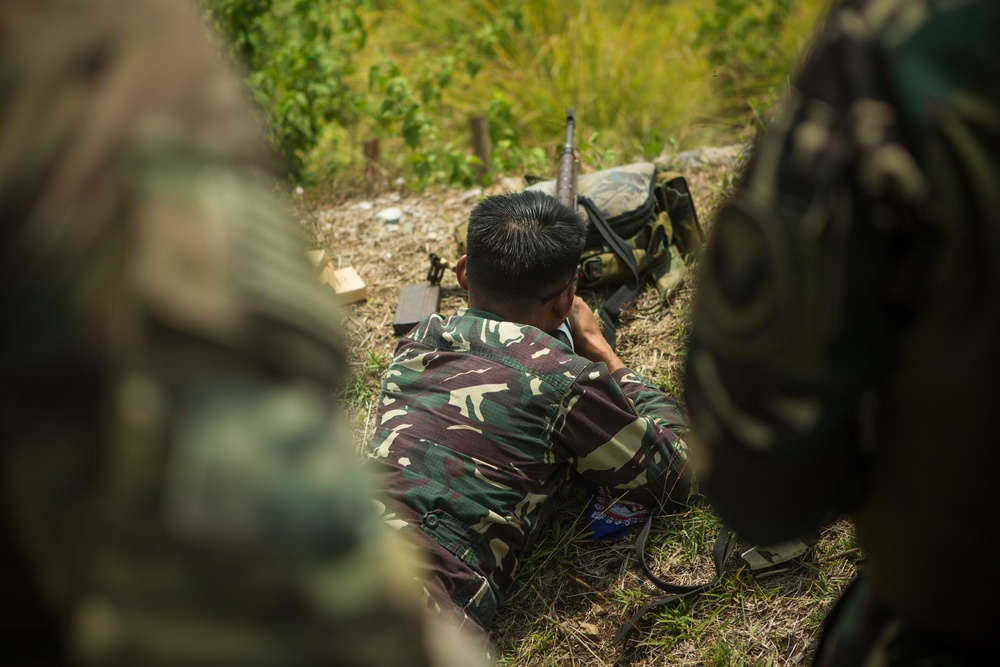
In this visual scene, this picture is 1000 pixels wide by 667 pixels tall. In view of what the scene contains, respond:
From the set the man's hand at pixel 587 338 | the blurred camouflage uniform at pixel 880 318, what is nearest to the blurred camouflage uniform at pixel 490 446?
the man's hand at pixel 587 338

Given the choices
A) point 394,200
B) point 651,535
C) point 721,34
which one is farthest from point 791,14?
point 651,535

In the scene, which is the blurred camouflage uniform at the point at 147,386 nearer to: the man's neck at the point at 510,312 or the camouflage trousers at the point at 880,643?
the camouflage trousers at the point at 880,643

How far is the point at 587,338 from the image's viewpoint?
9.48 ft

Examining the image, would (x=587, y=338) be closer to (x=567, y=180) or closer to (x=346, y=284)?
(x=567, y=180)

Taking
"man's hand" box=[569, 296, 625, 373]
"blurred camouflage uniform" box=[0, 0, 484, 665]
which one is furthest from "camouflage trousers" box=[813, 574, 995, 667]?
"man's hand" box=[569, 296, 625, 373]

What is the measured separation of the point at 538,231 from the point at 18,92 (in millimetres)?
2204

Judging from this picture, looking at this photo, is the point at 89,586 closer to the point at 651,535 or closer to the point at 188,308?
the point at 188,308

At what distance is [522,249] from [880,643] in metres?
1.83

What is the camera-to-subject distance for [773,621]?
2.26 metres

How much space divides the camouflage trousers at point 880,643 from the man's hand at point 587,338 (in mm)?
1864

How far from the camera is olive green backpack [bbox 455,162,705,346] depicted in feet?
11.2

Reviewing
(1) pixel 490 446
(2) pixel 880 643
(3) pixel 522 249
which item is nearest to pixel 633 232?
(3) pixel 522 249

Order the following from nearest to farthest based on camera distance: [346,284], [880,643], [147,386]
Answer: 1. [147,386]
2. [880,643]
3. [346,284]

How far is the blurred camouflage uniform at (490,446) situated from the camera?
7.18 feet
